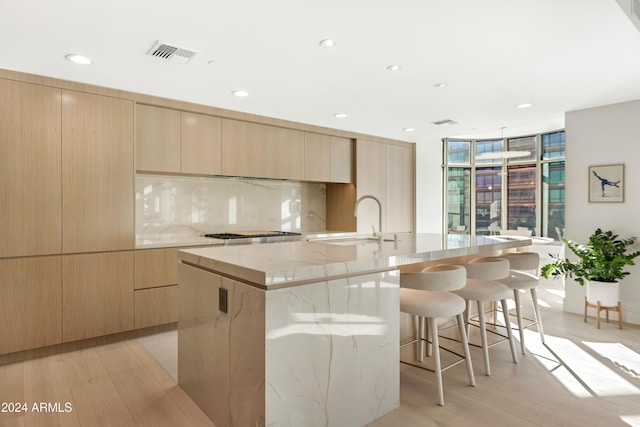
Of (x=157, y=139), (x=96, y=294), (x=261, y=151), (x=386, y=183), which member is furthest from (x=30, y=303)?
(x=386, y=183)

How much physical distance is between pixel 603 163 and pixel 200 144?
4.39 metres

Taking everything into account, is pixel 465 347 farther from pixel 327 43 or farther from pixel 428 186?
pixel 428 186

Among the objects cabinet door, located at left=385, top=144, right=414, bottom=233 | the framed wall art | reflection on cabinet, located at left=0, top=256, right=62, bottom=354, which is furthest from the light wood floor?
cabinet door, located at left=385, top=144, right=414, bottom=233

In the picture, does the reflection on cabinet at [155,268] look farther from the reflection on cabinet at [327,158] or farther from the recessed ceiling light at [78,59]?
the reflection on cabinet at [327,158]

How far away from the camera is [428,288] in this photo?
2.20 meters

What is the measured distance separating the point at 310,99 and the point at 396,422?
2.95m

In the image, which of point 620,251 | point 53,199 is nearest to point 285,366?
point 53,199

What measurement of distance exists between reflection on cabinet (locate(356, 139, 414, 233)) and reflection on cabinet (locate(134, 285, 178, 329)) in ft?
8.97

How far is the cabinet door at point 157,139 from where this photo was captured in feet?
11.7

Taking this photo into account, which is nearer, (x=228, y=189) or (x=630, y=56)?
(x=630, y=56)

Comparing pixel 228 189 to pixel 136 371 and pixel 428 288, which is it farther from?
pixel 428 288

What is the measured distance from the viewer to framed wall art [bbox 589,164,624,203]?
13.1ft

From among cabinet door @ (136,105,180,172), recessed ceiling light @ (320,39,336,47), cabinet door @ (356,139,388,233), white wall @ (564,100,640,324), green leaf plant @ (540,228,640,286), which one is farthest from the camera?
cabinet door @ (356,139,388,233)

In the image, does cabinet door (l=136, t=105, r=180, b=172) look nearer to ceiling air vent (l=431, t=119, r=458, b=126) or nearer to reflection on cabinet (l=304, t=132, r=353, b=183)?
reflection on cabinet (l=304, t=132, r=353, b=183)
